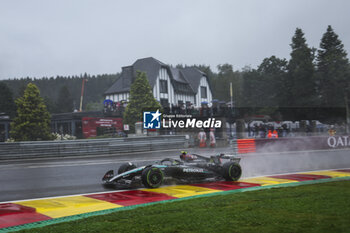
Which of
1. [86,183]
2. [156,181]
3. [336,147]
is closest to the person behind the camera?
[156,181]

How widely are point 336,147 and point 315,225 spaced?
1995 cm

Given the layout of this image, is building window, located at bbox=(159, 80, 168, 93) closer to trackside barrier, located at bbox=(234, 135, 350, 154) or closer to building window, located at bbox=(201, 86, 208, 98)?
building window, located at bbox=(201, 86, 208, 98)

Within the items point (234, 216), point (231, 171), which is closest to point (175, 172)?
point (231, 171)

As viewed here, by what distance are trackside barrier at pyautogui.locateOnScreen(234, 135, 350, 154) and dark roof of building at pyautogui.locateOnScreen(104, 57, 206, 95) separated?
83.2 ft

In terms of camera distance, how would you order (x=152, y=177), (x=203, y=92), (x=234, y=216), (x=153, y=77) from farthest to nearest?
(x=203, y=92), (x=153, y=77), (x=152, y=177), (x=234, y=216)

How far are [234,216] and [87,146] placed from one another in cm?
1751

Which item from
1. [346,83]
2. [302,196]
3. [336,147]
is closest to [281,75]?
[346,83]

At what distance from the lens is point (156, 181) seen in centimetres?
911

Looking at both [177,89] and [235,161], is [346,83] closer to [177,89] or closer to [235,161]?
[177,89]

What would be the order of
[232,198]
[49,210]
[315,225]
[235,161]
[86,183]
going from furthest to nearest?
[235,161] → [86,183] → [232,198] → [49,210] → [315,225]

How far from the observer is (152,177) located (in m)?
9.05

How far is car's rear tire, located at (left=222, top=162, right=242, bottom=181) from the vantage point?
33.9 feet

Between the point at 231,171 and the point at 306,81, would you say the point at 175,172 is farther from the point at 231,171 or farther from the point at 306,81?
the point at 306,81

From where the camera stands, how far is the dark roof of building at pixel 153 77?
45.5 metres
